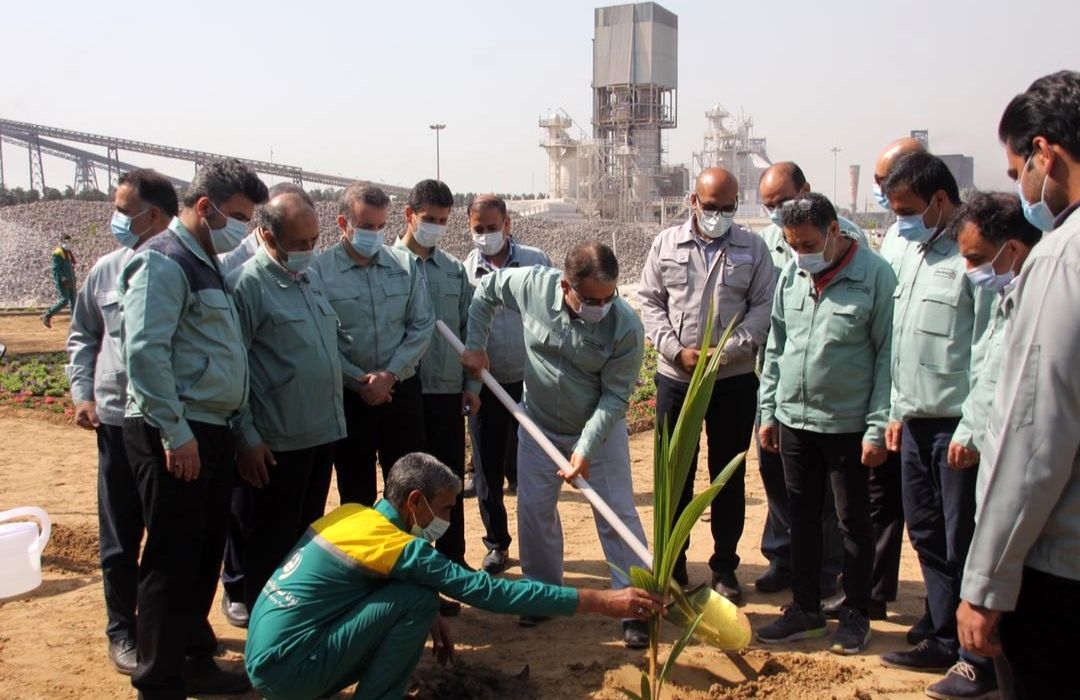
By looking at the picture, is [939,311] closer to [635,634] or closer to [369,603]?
[635,634]

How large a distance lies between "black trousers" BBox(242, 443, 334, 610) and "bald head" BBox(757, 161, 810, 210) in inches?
125

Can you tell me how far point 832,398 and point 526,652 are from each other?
185 centimetres

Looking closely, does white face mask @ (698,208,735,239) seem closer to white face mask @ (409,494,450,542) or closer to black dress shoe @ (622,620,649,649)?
black dress shoe @ (622,620,649,649)

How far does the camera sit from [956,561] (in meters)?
3.92

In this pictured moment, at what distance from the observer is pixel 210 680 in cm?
395

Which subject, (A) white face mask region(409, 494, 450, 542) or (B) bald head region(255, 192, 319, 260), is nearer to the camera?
(A) white face mask region(409, 494, 450, 542)

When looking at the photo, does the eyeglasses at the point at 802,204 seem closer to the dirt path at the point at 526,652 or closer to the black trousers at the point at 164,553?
the dirt path at the point at 526,652

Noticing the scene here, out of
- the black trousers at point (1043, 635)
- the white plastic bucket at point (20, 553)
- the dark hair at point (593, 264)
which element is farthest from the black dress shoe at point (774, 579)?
the white plastic bucket at point (20, 553)

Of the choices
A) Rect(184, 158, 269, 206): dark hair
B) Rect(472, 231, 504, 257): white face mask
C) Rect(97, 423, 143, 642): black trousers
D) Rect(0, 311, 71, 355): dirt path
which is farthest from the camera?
Rect(0, 311, 71, 355): dirt path

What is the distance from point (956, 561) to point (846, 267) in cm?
136

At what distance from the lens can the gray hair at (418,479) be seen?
3.46 meters

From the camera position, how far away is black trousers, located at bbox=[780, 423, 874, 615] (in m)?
4.35

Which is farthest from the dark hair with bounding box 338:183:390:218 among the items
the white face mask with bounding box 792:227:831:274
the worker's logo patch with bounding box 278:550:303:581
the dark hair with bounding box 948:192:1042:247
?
the dark hair with bounding box 948:192:1042:247

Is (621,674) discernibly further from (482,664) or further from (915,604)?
(915,604)
